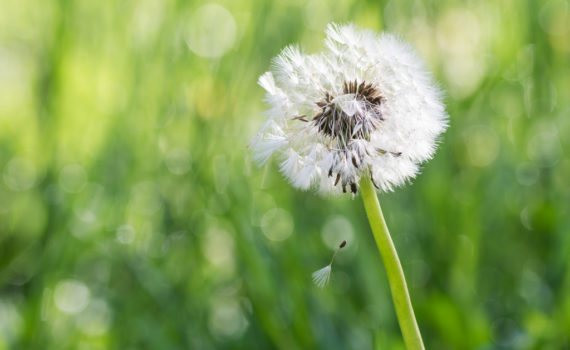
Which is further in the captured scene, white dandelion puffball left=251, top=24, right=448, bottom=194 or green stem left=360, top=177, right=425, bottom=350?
white dandelion puffball left=251, top=24, right=448, bottom=194

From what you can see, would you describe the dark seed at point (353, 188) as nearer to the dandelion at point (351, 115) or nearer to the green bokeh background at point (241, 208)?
the dandelion at point (351, 115)

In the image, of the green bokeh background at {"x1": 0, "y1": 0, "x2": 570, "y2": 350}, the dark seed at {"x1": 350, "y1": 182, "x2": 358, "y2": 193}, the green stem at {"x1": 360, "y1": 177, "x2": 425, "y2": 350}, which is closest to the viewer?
the green stem at {"x1": 360, "y1": 177, "x2": 425, "y2": 350}

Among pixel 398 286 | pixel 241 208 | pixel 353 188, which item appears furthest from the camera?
pixel 241 208

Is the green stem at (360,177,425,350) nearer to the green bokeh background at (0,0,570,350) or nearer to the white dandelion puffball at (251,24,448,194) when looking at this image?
the white dandelion puffball at (251,24,448,194)

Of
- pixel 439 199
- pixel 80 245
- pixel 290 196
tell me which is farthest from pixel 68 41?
pixel 439 199

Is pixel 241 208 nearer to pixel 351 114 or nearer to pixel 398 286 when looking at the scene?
pixel 351 114

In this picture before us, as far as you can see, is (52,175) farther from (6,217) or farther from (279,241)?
(6,217)

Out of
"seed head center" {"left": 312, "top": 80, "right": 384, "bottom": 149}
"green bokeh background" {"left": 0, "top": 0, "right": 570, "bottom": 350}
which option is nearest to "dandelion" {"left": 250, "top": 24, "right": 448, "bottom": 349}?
"seed head center" {"left": 312, "top": 80, "right": 384, "bottom": 149}

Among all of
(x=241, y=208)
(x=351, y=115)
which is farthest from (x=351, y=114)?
(x=241, y=208)
